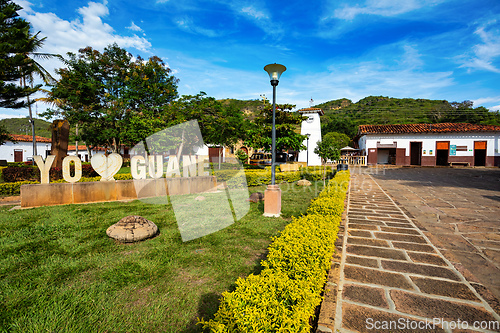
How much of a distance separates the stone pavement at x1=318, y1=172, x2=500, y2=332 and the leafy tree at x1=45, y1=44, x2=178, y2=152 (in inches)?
771

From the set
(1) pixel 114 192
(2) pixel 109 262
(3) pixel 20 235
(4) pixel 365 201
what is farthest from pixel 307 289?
→ (1) pixel 114 192

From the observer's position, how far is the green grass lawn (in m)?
2.38

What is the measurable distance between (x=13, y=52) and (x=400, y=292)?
2233 centimetres

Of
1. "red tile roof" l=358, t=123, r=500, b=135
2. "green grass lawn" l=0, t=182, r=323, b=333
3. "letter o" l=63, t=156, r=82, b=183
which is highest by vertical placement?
"red tile roof" l=358, t=123, r=500, b=135

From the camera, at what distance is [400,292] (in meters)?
2.64

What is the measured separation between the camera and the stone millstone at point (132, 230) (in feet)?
14.5

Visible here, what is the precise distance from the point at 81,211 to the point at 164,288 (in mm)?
5353

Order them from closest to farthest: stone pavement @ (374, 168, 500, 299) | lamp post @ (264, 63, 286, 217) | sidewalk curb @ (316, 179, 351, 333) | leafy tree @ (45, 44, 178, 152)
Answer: sidewalk curb @ (316, 179, 351, 333)
stone pavement @ (374, 168, 500, 299)
lamp post @ (264, 63, 286, 217)
leafy tree @ (45, 44, 178, 152)

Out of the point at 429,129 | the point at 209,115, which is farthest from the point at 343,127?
the point at 209,115

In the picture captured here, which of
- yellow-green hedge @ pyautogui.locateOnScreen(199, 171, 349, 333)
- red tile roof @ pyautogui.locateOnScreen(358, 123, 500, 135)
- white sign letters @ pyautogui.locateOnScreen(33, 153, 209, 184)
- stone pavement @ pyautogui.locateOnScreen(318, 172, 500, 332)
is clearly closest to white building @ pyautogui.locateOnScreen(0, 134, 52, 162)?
white sign letters @ pyautogui.locateOnScreen(33, 153, 209, 184)

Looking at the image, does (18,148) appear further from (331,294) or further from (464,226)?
(464,226)

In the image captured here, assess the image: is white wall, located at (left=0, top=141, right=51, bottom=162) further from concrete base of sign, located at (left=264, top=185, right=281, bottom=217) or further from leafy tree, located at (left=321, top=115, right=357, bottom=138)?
leafy tree, located at (left=321, top=115, right=357, bottom=138)

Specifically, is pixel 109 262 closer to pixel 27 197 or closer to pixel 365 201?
pixel 27 197

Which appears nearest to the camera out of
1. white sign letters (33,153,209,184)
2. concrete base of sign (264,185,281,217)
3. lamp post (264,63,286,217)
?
lamp post (264,63,286,217)
